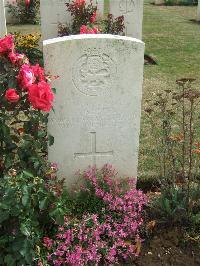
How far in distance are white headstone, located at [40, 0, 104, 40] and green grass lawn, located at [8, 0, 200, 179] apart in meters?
1.79

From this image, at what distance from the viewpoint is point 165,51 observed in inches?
401

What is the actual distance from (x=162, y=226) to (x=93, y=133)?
901 mm

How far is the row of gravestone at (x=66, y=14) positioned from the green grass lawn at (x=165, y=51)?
0.86 meters

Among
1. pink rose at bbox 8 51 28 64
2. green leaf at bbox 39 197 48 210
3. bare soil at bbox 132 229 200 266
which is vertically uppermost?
pink rose at bbox 8 51 28 64

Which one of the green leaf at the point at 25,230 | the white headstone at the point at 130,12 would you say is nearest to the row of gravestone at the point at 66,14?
the white headstone at the point at 130,12

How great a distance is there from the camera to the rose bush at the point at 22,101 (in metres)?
3.07

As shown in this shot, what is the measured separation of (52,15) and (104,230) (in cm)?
584

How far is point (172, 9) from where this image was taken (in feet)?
60.4

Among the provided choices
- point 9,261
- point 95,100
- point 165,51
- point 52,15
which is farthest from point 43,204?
point 165,51

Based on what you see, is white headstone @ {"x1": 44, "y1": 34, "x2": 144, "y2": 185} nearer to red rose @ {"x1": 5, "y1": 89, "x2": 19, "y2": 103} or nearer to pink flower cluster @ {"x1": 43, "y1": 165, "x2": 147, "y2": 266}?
pink flower cluster @ {"x1": 43, "y1": 165, "x2": 147, "y2": 266}

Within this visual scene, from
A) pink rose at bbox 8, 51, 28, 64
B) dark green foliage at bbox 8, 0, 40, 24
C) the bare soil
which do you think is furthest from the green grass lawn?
pink rose at bbox 8, 51, 28, 64

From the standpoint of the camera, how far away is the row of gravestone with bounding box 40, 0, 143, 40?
8414 mm

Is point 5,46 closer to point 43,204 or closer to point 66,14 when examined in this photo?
point 43,204

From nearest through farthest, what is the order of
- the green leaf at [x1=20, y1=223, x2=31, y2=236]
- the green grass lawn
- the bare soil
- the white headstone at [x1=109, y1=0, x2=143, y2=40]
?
the green leaf at [x1=20, y1=223, x2=31, y2=236], the bare soil, the green grass lawn, the white headstone at [x1=109, y1=0, x2=143, y2=40]
